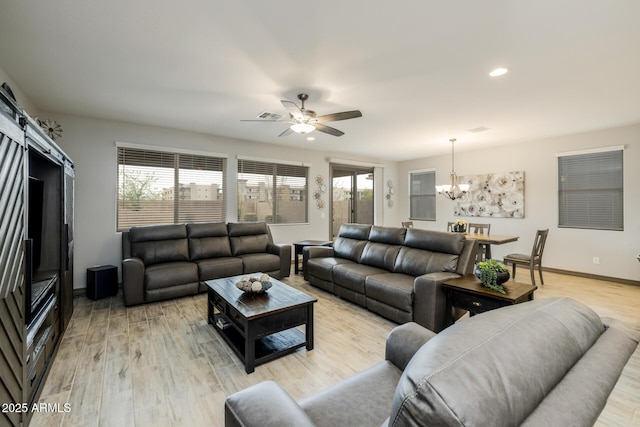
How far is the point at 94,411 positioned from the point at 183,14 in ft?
9.13

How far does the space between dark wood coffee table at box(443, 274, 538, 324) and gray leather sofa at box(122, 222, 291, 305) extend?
9.59 feet

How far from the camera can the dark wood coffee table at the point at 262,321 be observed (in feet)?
7.80

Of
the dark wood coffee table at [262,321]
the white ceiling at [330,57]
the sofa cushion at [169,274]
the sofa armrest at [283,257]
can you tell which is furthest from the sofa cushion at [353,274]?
the white ceiling at [330,57]

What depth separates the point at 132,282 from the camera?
12.2 feet

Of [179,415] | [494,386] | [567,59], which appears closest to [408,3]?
[567,59]

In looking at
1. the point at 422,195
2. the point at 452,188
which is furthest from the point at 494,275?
the point at 422,195

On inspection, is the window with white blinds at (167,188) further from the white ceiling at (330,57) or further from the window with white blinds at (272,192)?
the white ceiling at (330,57)

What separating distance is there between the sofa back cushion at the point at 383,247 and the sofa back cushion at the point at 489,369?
2.99m

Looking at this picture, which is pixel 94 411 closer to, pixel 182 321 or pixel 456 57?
pixel 182 321

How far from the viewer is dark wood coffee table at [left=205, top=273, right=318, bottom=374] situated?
238 cm

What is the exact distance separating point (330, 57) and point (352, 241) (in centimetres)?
279

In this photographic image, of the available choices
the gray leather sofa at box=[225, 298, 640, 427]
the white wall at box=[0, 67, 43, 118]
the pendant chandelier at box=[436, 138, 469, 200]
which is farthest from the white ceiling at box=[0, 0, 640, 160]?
the gray leather sofa at box=[225, 298, 640, 427]

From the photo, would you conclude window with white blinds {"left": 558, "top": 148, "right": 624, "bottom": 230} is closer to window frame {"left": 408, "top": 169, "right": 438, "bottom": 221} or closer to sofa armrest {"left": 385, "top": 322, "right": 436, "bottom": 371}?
window frame {"left": 408, "top": 169, "right": 438, "bottom": 221}

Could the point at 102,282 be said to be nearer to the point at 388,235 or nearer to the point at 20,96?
the point at 20,96
